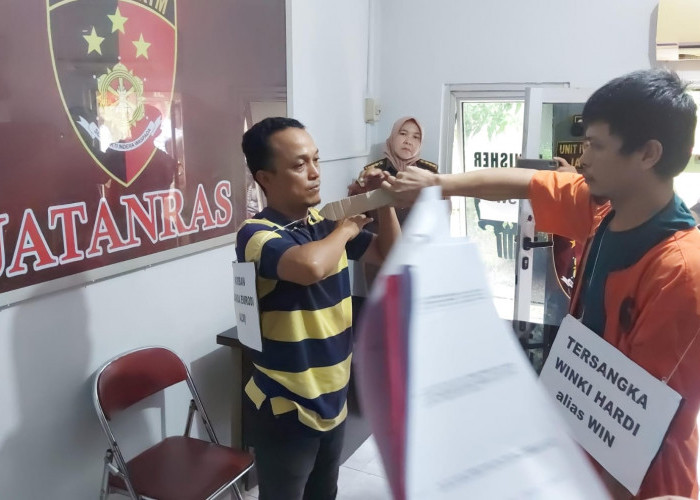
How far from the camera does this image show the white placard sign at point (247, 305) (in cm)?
129

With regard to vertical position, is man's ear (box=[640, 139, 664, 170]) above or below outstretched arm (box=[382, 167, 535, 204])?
above

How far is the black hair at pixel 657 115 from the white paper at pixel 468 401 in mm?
585

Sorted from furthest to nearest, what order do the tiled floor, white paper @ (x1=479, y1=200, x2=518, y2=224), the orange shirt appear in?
1. white paper @ (x1=479, y1=200, x2=518, y2=224)
2. the tiled floor
3. the orange shirt

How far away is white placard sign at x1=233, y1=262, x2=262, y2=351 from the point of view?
129cm

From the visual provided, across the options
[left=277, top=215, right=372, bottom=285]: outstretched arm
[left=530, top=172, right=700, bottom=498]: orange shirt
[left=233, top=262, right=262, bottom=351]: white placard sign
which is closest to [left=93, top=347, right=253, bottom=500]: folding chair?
[left=233, top=262, right=262, bottom=351]: white placard sign

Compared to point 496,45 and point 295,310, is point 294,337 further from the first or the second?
point 496,45

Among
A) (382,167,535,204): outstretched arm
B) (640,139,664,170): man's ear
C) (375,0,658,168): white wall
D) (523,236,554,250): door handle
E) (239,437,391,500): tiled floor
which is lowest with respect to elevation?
(239,437,391,500): tiled floor

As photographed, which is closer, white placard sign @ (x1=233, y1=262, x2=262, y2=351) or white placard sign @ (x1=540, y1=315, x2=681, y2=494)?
white placard sign @ (x1=540, y1=315, x2=681, y2=494)

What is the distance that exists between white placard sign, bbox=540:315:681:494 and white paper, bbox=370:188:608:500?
1.35ft

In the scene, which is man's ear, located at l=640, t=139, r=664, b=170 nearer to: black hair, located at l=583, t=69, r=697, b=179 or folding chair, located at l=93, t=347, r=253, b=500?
black hair, located at l=583, t=69, r=697, b=179

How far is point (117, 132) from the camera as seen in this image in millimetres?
1762

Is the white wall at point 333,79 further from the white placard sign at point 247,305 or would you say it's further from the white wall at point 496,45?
the white placard sign at point 247,305

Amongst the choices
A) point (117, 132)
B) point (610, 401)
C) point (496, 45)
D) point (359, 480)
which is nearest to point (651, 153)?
point (610, 401)

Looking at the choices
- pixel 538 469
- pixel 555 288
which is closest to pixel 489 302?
pixel 538 469
